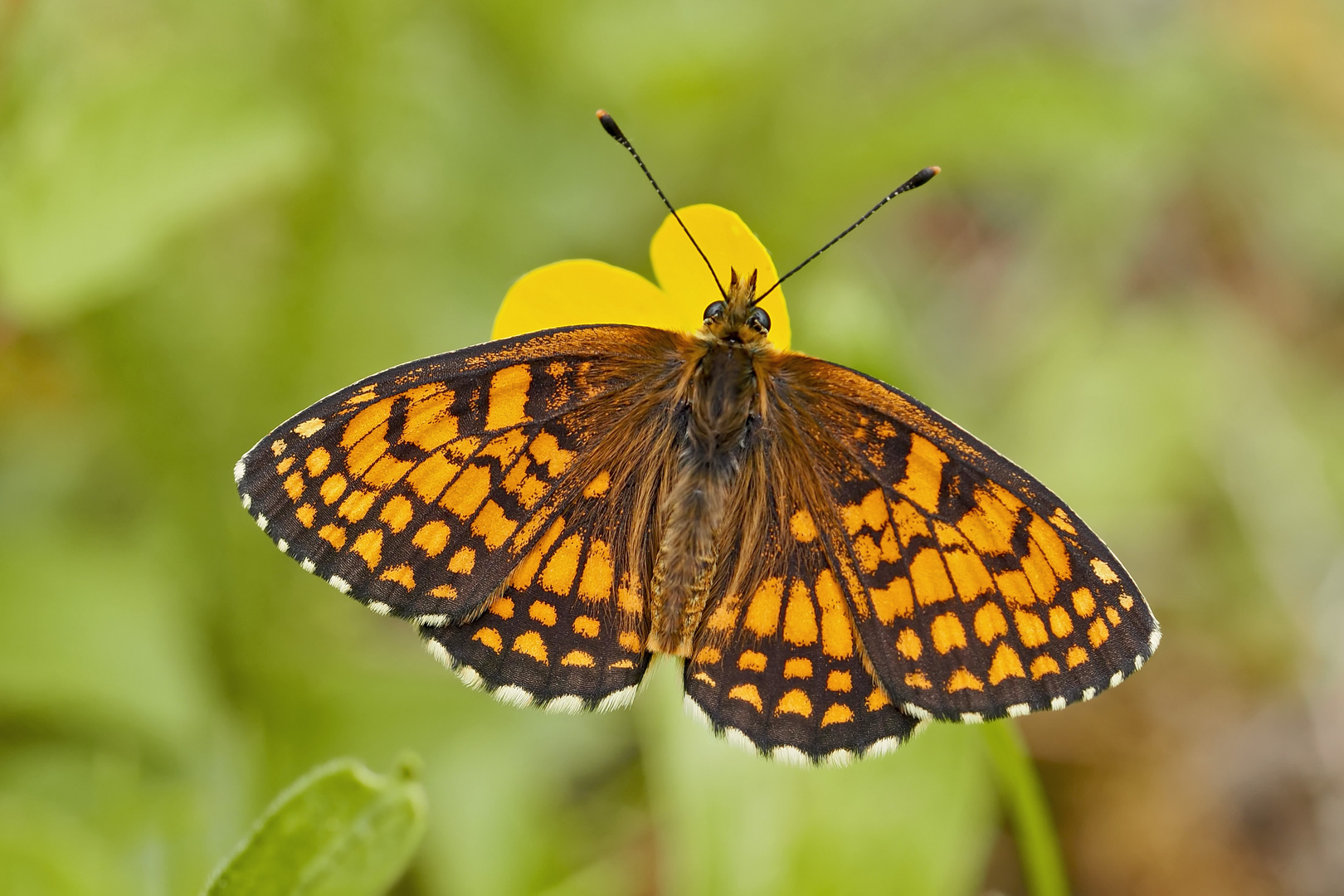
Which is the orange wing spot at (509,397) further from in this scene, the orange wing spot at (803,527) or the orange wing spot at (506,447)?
the orange wing spot at (803,527)

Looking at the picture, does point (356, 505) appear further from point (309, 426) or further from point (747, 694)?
point (747, 694)

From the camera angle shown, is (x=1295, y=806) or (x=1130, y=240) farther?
(x=1130, y=240)

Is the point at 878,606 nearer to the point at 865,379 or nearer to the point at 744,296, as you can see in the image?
the point at 865,379

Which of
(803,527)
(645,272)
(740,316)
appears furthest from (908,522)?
(645,272)

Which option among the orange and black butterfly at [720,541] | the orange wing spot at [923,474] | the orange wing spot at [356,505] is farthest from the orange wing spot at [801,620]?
the orange wing spot at [356,505]

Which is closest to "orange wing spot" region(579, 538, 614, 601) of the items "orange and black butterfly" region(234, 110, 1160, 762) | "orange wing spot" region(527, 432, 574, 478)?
"orange and black butterfly" region(234, 110, 1160, 762)

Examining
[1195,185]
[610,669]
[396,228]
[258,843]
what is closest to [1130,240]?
[1195,185]

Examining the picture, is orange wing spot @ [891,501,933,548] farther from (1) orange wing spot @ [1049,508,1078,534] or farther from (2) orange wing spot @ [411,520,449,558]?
(2) orange wing spot @ [411,520,449,558]
